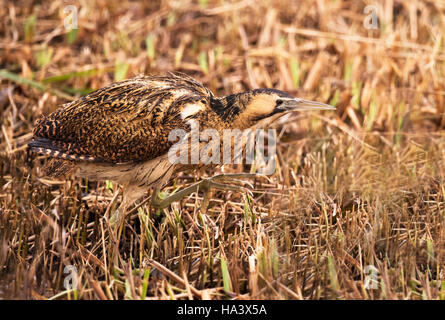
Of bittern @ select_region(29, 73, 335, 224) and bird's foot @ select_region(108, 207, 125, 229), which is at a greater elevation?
bittern @ select_region(29, 73, 335, 224)

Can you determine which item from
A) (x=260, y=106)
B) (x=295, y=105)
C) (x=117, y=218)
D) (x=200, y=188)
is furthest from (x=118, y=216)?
(x=295, y=105)

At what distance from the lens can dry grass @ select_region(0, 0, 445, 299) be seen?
3258 millimetres

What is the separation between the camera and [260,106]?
3650 mm

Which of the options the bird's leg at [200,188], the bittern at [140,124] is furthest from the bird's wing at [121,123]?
the bird's leg at [200,188]

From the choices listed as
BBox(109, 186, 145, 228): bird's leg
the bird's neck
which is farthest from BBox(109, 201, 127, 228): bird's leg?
the bird's neck

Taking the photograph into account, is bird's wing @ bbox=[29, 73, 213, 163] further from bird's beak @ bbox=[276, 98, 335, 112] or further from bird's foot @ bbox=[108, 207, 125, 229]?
bird's beak @ bbox=[276, 98, 335, 112]

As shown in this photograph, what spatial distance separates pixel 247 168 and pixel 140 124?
1.14 meters

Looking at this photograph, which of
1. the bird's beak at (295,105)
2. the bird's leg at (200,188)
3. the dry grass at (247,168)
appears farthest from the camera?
the bird's leg at (200,188)

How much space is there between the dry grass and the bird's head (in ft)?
1.66

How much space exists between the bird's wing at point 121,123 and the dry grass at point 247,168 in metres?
0.37

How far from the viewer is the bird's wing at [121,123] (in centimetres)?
368

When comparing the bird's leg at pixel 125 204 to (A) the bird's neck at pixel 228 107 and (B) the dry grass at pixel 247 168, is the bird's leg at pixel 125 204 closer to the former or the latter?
(B) the dry grass at pixel 247 168
